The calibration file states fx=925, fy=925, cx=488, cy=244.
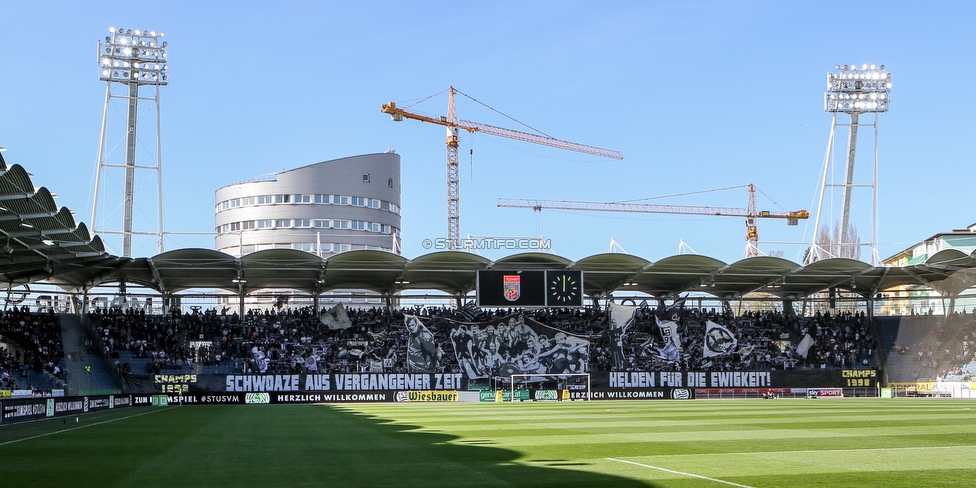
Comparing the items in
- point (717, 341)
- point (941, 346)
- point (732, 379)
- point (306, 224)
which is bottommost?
point (732, 379)

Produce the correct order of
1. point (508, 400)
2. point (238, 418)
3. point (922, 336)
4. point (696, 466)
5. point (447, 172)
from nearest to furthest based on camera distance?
point (696, 466), point (238, 418), point (508, 400), point (922, 336), point (447, 172)

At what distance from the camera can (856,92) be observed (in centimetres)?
6969

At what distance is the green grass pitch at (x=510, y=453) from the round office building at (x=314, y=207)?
80167 millimetres

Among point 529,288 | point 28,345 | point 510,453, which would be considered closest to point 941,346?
point 529,288

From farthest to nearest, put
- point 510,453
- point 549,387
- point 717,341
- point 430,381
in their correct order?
1. point 717,341
2. point 549,387
3. point 430,381
4. point 510,453

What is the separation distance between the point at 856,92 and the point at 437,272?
114 feet

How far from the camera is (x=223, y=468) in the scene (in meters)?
16.4

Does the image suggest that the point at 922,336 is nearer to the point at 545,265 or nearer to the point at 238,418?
the point at 545,265

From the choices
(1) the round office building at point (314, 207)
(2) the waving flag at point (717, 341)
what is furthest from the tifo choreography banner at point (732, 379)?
(1) the round office building at point (314, 207)

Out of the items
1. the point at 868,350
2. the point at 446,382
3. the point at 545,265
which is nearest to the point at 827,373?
the point at 868,350

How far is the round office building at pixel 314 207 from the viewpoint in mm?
110000

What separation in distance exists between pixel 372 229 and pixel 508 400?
60.9 m

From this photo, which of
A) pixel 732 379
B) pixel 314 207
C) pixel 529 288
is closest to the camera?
pixel 529 288

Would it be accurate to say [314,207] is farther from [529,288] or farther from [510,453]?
[510,453]
